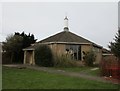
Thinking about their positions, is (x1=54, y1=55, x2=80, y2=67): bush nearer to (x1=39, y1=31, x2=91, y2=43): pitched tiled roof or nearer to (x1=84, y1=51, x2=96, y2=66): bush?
(x1=84, y1=51, x2=96, y2=66): bush

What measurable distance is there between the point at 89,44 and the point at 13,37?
14707 millimetres

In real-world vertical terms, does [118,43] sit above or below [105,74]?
above

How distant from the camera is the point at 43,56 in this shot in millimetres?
35719

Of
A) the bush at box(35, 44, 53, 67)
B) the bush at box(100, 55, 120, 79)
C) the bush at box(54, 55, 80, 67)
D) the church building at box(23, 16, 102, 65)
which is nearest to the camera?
the bush at box(100, 55, 120, 79)

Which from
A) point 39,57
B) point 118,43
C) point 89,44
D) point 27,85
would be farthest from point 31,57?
point 27,85

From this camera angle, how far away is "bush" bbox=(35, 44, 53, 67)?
35.5 metres

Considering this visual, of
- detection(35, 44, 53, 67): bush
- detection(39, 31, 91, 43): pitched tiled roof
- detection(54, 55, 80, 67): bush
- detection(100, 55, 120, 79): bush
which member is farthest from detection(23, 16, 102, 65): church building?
detection(100, 55, 120, 79): bush

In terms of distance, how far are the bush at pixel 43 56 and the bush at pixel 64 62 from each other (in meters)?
0.75

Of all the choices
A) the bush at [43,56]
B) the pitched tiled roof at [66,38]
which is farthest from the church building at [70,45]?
the bush at [43,56]

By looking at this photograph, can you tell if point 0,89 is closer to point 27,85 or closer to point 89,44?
point 27,85

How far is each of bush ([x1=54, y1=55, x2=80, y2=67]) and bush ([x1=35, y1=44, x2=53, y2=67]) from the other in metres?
0.75

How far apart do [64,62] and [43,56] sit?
2786 millimetres

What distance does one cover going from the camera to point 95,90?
48.8ft

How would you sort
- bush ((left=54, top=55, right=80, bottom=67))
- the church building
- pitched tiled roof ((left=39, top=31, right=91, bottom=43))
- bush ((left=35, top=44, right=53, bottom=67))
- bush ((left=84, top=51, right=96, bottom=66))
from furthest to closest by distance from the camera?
pitched tiled roof ((left=39, top=31, right=91, bottom=43))
the church building
bush ((left=84, top=51, right=96, bottom=66))
bush ((left=35, top=44, right=53, bottom=67))
bush ((left=54, top=55, right=80, bottom=67))
